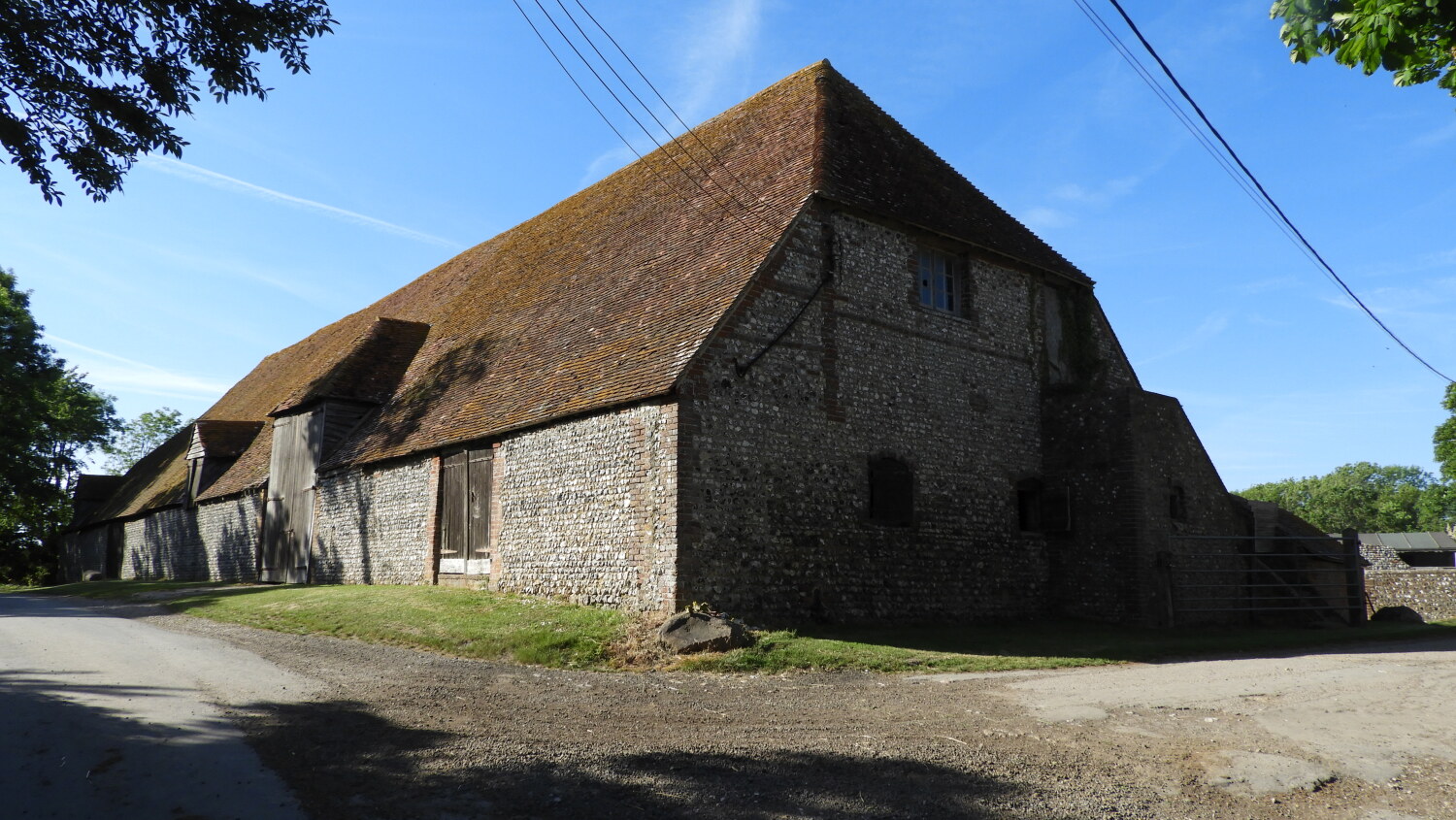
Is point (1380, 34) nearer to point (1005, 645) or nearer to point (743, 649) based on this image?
point (743, 649)

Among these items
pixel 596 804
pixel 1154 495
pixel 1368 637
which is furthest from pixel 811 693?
pixel 1368 637

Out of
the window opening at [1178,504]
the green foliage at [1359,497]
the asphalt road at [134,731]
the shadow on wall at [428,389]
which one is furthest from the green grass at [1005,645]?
the green foliage at [1359,497]

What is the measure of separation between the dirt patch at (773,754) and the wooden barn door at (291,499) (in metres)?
13.5

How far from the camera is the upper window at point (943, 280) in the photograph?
16.8m

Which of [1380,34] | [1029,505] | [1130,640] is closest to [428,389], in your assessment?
[1029,505]

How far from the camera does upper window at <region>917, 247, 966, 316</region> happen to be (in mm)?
16828

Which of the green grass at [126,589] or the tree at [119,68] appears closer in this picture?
the tree at [119,68]

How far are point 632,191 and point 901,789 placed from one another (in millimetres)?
17669

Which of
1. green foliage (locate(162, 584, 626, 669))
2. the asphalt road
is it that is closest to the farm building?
green foliage (locate(162, 584, 626, 669))

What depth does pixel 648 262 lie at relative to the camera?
1722cm

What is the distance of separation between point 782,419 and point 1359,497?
106m

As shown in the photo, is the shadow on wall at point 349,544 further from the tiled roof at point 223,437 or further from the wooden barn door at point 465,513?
the tiled roof at point 223,437

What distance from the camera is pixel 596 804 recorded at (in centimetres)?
525

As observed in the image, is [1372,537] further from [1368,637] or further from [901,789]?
[901,789]
